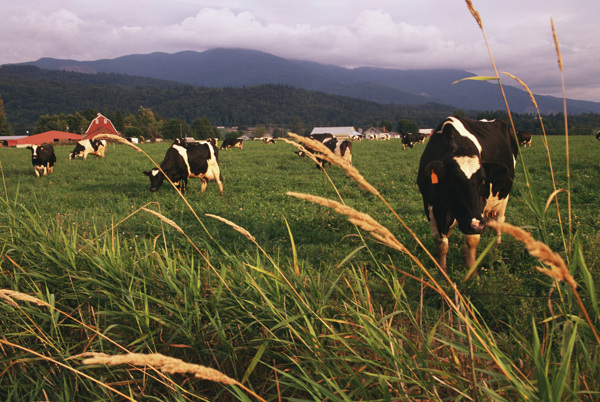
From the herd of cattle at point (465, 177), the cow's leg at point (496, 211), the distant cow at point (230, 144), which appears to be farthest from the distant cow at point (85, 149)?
the cow's leg at point (496, 211)

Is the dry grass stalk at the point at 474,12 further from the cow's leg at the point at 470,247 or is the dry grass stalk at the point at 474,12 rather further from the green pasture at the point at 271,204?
the cow's leg at the point at 470,247

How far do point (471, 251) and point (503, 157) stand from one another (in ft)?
7.70

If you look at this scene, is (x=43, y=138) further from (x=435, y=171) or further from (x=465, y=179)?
(x=465, y=179)

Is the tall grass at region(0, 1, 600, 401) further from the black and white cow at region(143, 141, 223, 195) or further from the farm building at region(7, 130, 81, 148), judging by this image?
the farm building at region(7, 130, 81, 148)

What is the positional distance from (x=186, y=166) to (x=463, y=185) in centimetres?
1028

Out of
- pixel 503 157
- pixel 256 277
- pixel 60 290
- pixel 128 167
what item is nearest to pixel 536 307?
pixel 256 277

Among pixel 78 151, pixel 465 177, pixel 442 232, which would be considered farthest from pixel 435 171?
pixel 78 151

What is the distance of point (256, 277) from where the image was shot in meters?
3.18

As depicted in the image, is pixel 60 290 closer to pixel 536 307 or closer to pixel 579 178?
→ pixel 536 307

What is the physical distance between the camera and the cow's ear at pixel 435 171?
5.28 m

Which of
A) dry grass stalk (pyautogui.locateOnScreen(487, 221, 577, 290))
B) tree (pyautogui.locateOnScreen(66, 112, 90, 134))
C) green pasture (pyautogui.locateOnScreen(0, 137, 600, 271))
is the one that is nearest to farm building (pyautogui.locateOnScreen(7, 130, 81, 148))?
tree (pyautogui.locateOnScreen(66, 112, 90, 134))

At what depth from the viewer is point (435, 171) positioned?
530 cm

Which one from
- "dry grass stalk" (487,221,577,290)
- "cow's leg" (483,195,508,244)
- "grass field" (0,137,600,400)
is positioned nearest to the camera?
"dry grass stalk" (487,221,577,290)

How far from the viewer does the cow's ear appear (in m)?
5.28
